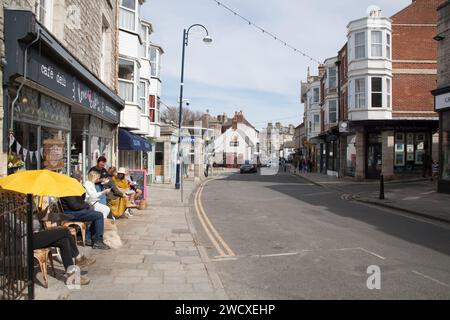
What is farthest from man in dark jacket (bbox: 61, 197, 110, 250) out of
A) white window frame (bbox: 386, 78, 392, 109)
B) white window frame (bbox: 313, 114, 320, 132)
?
white window frame (bbox: 313, 114, 320, 132)

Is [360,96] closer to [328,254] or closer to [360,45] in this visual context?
[360,45]

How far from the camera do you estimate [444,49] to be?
65.4ft

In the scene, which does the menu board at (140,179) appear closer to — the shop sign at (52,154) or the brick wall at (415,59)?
the shop sign at (52,154)

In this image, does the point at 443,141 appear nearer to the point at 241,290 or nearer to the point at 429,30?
the point at 429,30

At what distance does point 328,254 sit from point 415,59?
27.3m

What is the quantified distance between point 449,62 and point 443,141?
11.8ft

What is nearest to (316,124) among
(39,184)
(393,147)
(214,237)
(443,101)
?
(393,147)

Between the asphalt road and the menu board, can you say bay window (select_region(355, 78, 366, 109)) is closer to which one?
the asphalt road

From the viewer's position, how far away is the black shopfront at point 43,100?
688 cm

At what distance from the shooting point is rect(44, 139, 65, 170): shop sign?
905cm

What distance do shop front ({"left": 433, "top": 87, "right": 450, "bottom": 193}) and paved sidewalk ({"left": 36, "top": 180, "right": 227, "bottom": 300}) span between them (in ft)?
47.0
